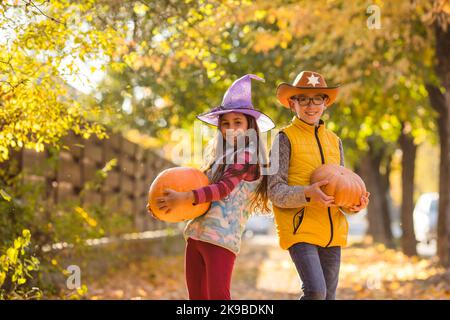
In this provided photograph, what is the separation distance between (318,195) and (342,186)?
18cm

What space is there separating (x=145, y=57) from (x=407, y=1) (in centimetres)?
422

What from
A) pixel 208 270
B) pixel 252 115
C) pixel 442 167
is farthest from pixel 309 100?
pixel 442 167

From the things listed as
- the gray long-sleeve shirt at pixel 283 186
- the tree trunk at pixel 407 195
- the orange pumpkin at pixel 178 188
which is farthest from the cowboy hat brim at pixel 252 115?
the tree trunk at pixel 407 195

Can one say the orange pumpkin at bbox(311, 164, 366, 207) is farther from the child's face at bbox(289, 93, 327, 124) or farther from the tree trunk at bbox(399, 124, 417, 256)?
the tree trunk at bbox(399, 124, 417, 256)

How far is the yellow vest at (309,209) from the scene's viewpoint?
5441 mm

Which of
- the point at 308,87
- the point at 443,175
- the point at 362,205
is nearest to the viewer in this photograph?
the point at 362,205

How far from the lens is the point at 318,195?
525 cm

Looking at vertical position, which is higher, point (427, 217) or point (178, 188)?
point (178, 188)

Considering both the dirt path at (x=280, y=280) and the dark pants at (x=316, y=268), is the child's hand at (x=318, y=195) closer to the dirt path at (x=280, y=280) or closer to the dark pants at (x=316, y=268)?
the dark pants at (x=316, y=268)

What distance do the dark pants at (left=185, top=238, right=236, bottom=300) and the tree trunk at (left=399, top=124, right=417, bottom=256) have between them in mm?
14584

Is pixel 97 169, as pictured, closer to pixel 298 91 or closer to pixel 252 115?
pixel 298 91

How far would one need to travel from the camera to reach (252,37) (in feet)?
40.8

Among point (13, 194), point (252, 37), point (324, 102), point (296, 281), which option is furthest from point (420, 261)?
point (324, 102)
